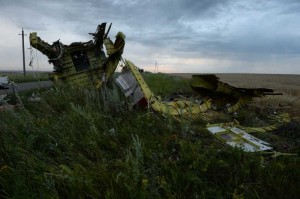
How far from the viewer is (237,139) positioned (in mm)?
5195

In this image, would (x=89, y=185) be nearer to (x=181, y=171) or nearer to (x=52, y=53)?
(x=181, y=171)

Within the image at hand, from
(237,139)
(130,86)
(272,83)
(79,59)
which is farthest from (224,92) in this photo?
(272,83)

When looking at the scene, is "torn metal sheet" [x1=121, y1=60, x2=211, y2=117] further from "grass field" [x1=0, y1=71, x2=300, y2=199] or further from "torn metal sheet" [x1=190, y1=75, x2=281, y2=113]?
"grass field" [x1=0, y1=71, x2=300, y2=199]

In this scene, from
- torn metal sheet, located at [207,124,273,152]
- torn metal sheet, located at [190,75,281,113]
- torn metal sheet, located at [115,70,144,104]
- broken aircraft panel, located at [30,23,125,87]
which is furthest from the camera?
broken aircraft panel, located at [30,23,125,87]

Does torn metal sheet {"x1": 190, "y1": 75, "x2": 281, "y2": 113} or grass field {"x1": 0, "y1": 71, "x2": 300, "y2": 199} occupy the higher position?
torn metal sheet {"x1": 190, "y1": 75, "x2": 281, "y2": 113}

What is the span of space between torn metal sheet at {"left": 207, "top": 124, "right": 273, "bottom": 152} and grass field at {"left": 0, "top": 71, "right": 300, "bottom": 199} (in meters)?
0.18

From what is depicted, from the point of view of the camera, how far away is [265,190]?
377 cm

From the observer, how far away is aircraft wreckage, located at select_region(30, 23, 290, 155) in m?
5.94

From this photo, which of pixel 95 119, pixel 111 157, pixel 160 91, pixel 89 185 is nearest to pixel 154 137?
pixel 111 157

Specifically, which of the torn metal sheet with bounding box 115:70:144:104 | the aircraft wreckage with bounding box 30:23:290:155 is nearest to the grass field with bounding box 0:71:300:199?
the aircraft wreckage with bounding box 30:23:290:155

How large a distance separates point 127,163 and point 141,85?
3.74 m

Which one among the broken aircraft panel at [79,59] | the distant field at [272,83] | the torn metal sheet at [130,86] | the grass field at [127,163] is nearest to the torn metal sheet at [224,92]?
the torn metal sheet at [130,86]

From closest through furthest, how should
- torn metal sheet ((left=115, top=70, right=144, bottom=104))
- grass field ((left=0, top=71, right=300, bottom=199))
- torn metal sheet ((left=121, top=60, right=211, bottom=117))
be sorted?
1. grass field ((left=0, top=71, right=300, bottom=199))
2. torn metal sheet ((left=121, top=60, right=211, bottom=117))
3. torn metal sheet ((left=115, top=70, right=144, bottom=104))

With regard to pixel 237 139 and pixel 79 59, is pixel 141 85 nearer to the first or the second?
pixel 237 139
